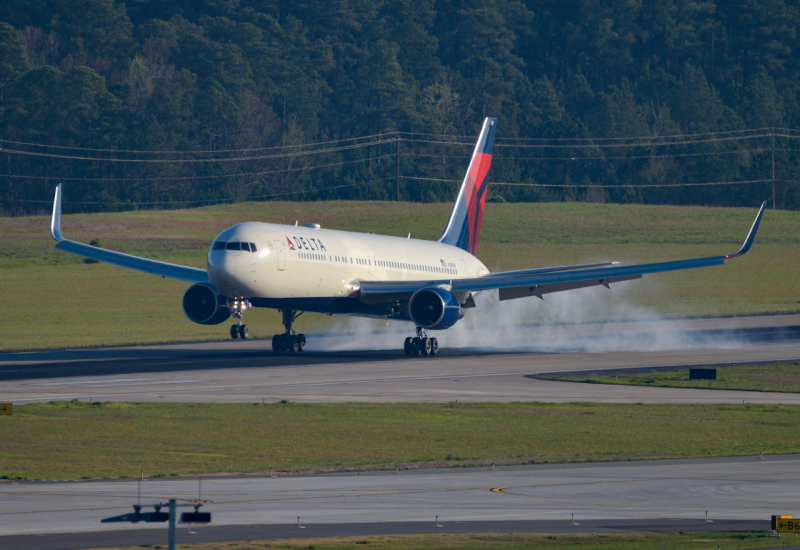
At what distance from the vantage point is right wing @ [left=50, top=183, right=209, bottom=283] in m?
55.6

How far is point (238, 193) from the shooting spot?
532 feet

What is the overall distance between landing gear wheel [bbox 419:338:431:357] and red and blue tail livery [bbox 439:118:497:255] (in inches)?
497

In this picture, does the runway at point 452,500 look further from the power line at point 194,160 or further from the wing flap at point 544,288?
the power line at point 194,160

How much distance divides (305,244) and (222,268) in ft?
15.1


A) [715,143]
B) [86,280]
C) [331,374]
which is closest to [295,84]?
[715,143]

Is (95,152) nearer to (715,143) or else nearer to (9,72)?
(9,72)

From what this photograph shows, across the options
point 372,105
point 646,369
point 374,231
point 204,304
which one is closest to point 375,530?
point 646,369

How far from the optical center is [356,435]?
101ft

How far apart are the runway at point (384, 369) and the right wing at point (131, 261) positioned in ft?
11.4

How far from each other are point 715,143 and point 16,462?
155 m

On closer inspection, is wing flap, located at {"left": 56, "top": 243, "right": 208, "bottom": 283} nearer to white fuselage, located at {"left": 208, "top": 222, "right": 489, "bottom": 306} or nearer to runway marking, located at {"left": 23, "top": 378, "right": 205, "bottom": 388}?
white fuselage, located at {"left": 208, "top": 222, "right": 489, "bottom": 306}

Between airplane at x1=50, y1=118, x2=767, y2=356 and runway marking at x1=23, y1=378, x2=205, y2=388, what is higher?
airplane at x1=50, y1=118, x2=767, y2=356

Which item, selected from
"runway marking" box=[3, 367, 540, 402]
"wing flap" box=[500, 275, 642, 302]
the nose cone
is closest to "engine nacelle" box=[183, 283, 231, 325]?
the nose cone

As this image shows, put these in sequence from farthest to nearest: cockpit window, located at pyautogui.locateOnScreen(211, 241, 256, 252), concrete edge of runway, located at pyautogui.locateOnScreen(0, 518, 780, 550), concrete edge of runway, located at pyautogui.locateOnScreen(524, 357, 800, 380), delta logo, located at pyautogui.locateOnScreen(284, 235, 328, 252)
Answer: delta logo, located at pyautogui.locateOnScreen(284, 235, 328, 252) < cockpit window, located at pyautogui.locateOnScreen(211, 241, 256, 252) < concrete edge of runway, located at pyautogui.locateOnScreen(524, 357, 800, 380) < concrete edge of runway, located at pyautogui.locateOnScreen(0, 518, 780, 550)
